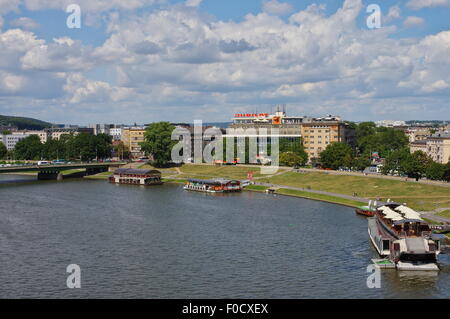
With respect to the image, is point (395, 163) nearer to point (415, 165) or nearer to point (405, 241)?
point (415, 165)

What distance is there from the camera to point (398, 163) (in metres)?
169

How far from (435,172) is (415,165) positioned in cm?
779

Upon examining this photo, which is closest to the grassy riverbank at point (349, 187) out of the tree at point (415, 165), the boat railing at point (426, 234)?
the tree at point (415, 165)

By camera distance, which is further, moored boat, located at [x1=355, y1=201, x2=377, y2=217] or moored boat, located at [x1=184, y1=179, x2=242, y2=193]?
moored boat, located at [x1=184, y1=179, x2=242, y2=193]

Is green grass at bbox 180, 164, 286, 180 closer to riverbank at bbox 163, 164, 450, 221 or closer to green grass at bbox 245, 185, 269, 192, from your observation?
riverbank at bbox 163, 164, 450, 221

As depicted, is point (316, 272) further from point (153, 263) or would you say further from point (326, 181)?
point (326, 181)

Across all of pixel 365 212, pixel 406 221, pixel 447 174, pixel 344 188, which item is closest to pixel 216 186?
pixel 344 188

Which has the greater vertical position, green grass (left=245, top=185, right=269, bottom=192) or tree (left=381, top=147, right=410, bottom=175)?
tree (left=381, top=147, right=410, bottom=175)

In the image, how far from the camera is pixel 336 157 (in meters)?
181

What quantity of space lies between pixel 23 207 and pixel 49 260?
52008mm

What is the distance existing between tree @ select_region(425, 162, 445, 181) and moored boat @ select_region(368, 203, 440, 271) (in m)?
62.8

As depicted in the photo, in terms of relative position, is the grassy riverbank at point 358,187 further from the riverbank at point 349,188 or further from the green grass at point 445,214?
the green grass at point 445,214

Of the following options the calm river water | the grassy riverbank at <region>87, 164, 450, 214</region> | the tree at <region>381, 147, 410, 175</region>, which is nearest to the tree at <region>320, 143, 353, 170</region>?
the grassy riverbank at <region>87, 164, 450, 214</region>

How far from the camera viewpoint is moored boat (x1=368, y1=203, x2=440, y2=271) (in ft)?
234
